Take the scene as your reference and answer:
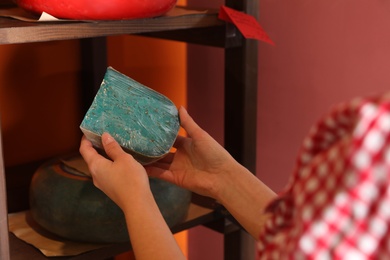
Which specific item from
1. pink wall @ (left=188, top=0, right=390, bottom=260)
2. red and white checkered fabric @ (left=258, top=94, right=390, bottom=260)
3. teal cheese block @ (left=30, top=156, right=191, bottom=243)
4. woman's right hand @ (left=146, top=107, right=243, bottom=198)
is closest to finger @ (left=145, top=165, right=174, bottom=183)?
woman's right hand @ (left=146, top=107, right=243, bottom=198)

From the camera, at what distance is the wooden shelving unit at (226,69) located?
3.00ft

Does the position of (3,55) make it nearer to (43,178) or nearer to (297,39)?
(43,178)

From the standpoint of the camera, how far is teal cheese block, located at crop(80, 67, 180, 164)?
0.93 metres

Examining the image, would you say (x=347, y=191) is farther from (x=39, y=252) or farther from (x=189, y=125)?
(x=39, y=252)

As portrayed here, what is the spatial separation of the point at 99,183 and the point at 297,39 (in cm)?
68

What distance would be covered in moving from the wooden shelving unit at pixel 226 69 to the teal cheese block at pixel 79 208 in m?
0.04

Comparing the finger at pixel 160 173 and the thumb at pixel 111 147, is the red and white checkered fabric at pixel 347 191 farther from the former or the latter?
the finger at pixel 160 173

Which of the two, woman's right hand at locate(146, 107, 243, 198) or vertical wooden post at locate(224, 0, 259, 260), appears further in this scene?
vertical wooden post at locate(224, 0, 259, 260)

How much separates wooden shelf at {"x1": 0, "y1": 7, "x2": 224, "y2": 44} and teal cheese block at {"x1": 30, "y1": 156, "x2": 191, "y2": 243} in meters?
0.30

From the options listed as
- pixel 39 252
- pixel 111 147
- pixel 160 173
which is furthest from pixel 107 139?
pixel 39 252

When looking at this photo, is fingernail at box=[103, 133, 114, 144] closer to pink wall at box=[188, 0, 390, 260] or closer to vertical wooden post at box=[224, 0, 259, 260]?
vertical wooden post at box=[224, 0, 259, 260]

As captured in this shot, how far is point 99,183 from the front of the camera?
869 millimetres

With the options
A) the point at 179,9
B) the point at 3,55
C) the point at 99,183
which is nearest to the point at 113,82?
the point at 99,183

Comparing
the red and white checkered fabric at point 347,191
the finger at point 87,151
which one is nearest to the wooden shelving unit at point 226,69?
the finger at point 87,151
